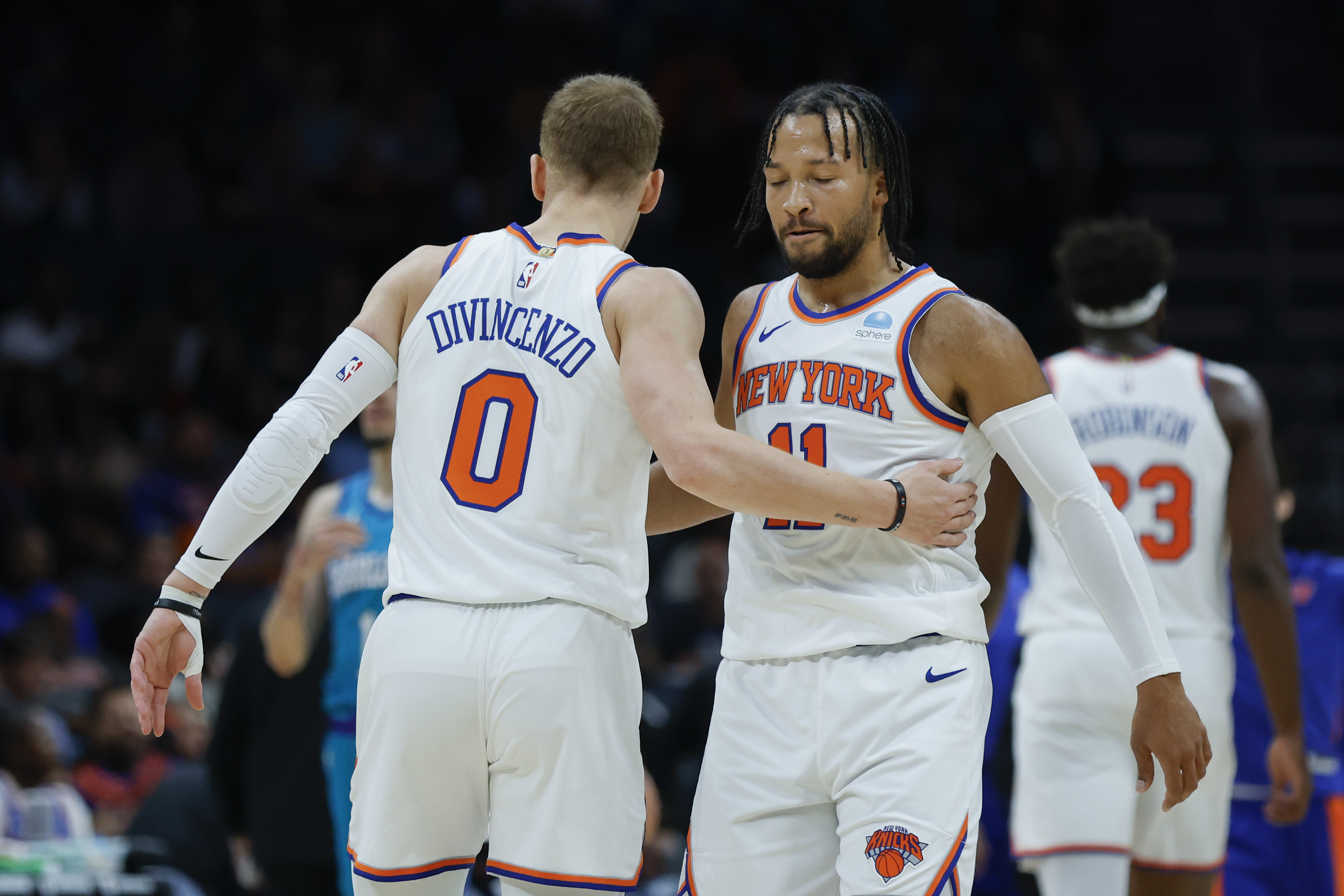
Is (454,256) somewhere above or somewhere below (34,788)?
above

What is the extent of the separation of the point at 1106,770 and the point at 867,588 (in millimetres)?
1555

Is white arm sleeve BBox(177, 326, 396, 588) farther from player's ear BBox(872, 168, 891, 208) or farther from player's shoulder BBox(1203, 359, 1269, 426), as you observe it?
player's shoulder BBox(1203, 359, 1269, 426)

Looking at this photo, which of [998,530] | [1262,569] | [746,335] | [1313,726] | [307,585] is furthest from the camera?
[1313,726]

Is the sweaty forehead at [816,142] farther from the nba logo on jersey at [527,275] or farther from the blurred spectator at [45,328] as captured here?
the blurred spectator at [45,328]

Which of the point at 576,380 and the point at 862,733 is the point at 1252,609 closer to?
the point at 862,733

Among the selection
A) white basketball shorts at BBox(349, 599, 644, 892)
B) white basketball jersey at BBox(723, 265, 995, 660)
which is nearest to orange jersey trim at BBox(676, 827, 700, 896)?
white basketball shorts at BBox(349, 599, 644, 892)

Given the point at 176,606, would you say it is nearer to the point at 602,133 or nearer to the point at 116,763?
the point at 602,133

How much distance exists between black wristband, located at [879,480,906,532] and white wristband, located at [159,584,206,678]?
1540 millimetres

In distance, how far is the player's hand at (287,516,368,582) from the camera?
510cm

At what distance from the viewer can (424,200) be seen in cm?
1209

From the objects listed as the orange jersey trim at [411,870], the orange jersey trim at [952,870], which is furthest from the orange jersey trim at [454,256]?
the orange jersey trim at [952,870]

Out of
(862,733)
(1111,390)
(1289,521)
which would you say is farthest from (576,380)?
(1289,521)

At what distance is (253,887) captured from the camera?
705 cm

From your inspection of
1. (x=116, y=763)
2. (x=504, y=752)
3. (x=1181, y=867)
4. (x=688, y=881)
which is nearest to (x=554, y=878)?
(x=504, y=752)
